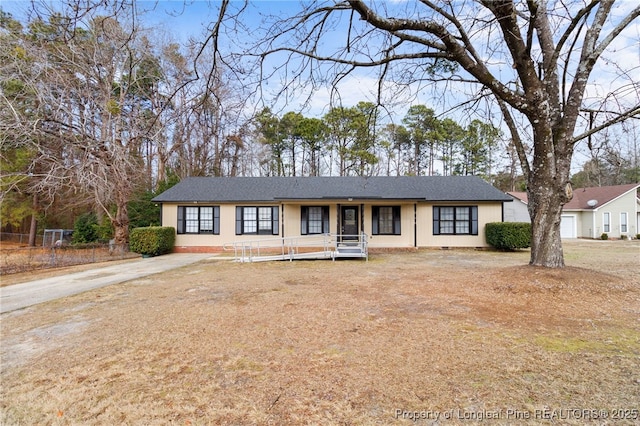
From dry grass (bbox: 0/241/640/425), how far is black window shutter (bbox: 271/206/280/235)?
365 inches

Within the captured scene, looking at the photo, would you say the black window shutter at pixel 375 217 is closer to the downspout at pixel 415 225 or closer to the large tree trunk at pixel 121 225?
the downspout at pixel 415 225

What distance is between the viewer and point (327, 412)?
2.53 m

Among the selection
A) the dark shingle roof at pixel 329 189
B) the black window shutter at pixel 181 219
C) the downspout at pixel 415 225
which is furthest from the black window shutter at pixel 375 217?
the black window shutter at pixel 181 219

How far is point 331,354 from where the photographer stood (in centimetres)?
362

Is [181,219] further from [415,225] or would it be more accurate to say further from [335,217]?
[415,225]

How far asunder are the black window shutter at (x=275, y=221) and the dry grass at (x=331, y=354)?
928 centimetres

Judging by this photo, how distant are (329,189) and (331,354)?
13.7 metres

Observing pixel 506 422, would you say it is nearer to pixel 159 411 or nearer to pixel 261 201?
pixel 159 411

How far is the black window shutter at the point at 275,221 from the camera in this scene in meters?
16.0

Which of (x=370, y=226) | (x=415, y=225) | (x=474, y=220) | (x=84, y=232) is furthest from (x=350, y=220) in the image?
(x=84, y=232)

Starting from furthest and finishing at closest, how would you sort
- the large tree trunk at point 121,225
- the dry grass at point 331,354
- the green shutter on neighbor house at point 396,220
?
the large tree trunk at point 121,225
the green shutter on neighbor house at point 396,220
the dry grass at point 331,354

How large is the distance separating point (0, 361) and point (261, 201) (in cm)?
Answer: 1245

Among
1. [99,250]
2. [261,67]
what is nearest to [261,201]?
[99,250]

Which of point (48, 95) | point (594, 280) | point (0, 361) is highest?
point (48, 95)
